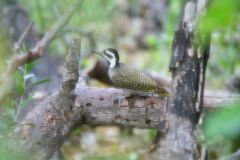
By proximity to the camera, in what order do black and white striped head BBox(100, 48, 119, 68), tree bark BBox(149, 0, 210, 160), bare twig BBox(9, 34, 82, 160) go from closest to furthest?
tree bark BBox(149, 0, 210, 160) < bare twig BBox(9, 34, 82, 160) < black and white striped head BBox(100, 48, 119, 68)

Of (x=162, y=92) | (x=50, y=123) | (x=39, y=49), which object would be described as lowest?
(x=50, y=123)

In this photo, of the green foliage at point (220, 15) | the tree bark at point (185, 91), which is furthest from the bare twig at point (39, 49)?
the tree bark at point (185, 91)

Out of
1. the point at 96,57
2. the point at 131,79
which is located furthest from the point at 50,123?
the point at 96,57

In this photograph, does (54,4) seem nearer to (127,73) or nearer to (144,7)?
(127,73)

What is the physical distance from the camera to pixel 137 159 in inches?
193

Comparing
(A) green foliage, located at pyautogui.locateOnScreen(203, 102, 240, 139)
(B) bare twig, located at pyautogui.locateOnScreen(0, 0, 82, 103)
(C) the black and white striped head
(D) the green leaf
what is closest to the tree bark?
(C) the black and white striped head

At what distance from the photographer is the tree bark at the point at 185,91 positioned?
87.1 inches

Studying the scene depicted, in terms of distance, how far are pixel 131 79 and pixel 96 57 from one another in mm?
2526

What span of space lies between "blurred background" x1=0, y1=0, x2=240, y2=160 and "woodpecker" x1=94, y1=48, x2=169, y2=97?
1.17ft

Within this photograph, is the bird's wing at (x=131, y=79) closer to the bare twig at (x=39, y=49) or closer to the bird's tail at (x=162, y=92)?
the bird's tail at (x=162, y=92)

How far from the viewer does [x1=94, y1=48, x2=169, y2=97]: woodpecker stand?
2.97 m

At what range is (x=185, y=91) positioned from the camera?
2.30 metres

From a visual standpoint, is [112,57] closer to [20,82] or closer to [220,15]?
[20,82]

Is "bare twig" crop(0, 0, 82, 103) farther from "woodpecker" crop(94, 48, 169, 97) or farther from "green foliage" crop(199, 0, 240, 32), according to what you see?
"woodpecker" crop(94, 48, 169, 97)
